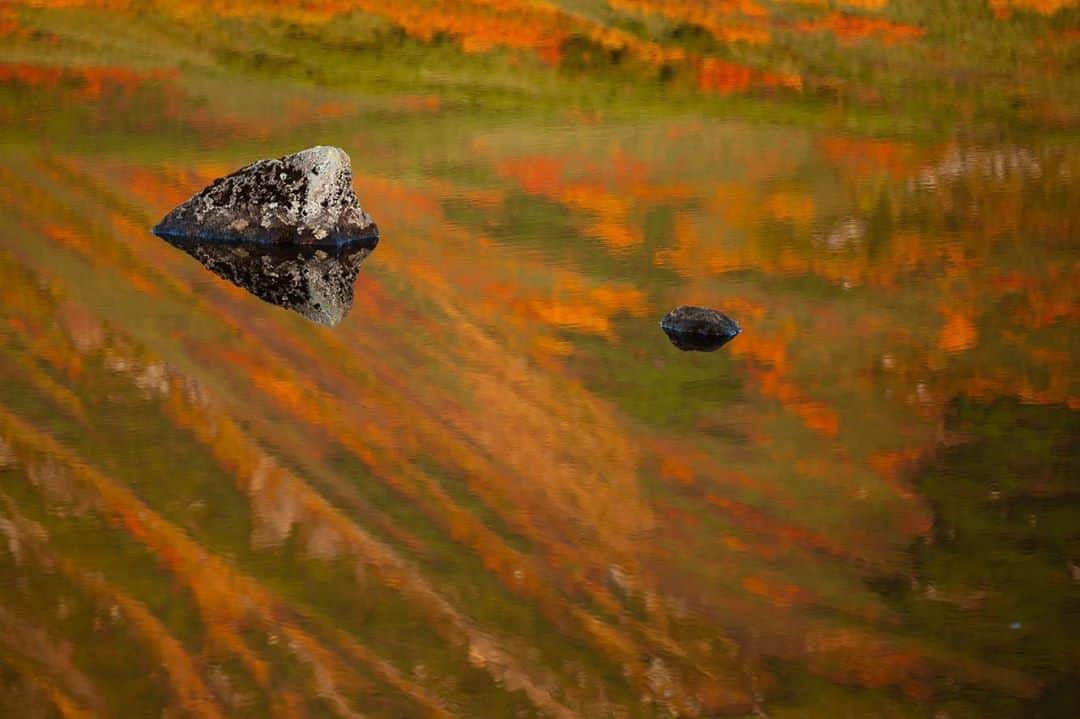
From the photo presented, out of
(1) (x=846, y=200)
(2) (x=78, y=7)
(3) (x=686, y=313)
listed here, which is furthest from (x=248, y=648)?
(2) (x=78, y=7)

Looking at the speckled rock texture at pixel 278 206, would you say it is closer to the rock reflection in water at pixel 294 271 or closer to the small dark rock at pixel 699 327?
the rock reflection in water at pixel 294 271

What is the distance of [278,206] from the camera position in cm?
1752

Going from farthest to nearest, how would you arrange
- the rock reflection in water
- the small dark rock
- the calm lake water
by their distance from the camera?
the rock reflection in water < the small dark rock < the calm lake water

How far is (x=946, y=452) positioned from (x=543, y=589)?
3.40m

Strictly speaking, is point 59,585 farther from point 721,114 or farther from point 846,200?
point 721,114

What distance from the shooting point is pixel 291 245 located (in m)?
17.5

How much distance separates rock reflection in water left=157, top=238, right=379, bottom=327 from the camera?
14812mm

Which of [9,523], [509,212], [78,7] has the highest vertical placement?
[9,523]

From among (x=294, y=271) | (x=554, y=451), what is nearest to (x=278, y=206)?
(x=294, y=271)

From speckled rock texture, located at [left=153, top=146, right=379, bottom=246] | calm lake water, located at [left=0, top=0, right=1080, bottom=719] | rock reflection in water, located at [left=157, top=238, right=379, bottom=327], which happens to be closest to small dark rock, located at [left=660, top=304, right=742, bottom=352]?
calm lake water, located at [left=0, top=0, right=1080, bottom=719]

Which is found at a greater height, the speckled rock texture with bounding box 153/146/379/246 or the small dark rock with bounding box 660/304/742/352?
the small dark rock with bounding box 660/304/742/352

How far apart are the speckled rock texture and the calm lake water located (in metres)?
0.72

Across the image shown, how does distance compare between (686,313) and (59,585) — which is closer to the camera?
(59,585)

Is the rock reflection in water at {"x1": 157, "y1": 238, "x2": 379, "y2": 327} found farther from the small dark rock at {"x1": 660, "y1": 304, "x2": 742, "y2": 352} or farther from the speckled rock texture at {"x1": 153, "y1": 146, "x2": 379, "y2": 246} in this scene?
the small dark rock at {"x1": 660, "y1": 304, "x2": 742, "y2": 352}
